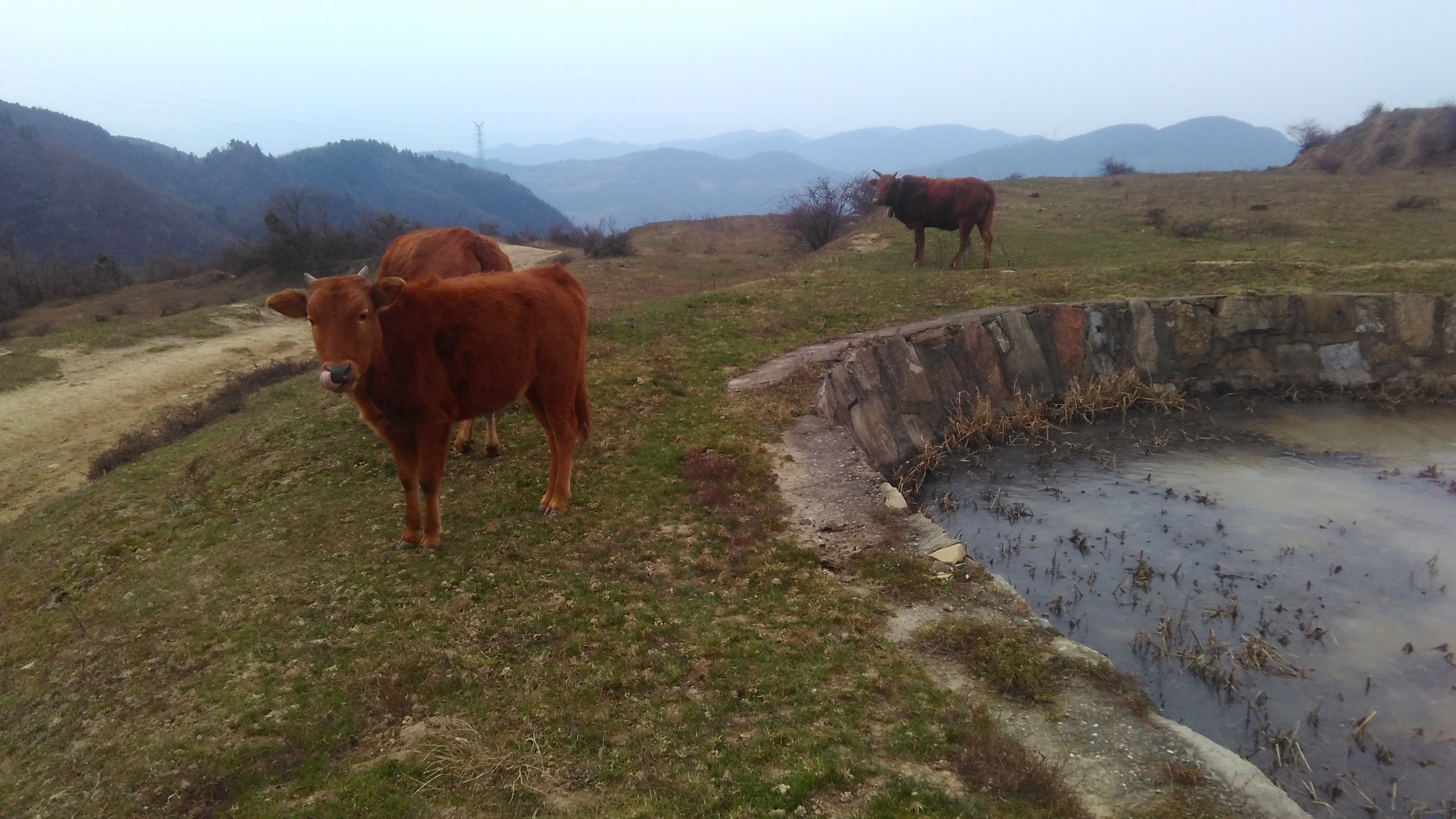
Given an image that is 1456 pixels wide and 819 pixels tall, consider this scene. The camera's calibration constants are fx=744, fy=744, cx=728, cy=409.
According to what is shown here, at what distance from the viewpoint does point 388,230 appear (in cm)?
3791

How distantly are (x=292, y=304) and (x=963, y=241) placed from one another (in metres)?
15.7

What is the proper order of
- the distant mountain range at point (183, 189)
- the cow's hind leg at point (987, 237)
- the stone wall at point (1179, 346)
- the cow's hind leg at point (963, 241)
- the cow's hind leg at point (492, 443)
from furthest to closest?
the distant mountain range at point (183, 189)
the cow's hind leg at point (963, 241)
the cow's hind leg at point (987, 237)
the stone wall at point (1179, 346)
the cow's hind leg at point (492, 443)

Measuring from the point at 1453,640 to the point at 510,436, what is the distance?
30.7 feet

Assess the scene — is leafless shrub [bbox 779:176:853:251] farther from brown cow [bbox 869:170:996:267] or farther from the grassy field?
the grassy field

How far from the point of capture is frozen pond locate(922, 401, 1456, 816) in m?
5.15

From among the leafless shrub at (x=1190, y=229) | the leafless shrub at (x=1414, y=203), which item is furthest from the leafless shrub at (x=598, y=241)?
the leafless shrub at (x=1414, y=203)

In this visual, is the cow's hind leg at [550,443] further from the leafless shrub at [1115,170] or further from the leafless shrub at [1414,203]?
the leafless shrub at [1115,170]

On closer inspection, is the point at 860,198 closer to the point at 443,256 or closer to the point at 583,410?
the point at 443,256

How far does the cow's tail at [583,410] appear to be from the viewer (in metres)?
7.25

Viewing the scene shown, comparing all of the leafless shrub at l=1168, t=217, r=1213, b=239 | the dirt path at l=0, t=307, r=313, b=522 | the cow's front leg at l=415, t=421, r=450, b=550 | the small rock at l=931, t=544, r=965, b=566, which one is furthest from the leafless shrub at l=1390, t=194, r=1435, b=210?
the dirt path at l=0, t=307, r=313, b=522

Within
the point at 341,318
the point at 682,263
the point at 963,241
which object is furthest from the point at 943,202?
the point at 341,318

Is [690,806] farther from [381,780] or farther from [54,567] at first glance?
[54,567]

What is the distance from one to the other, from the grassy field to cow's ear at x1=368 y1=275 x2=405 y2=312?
7.00 ft

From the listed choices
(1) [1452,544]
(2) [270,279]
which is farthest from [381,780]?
(2) [270,279]
